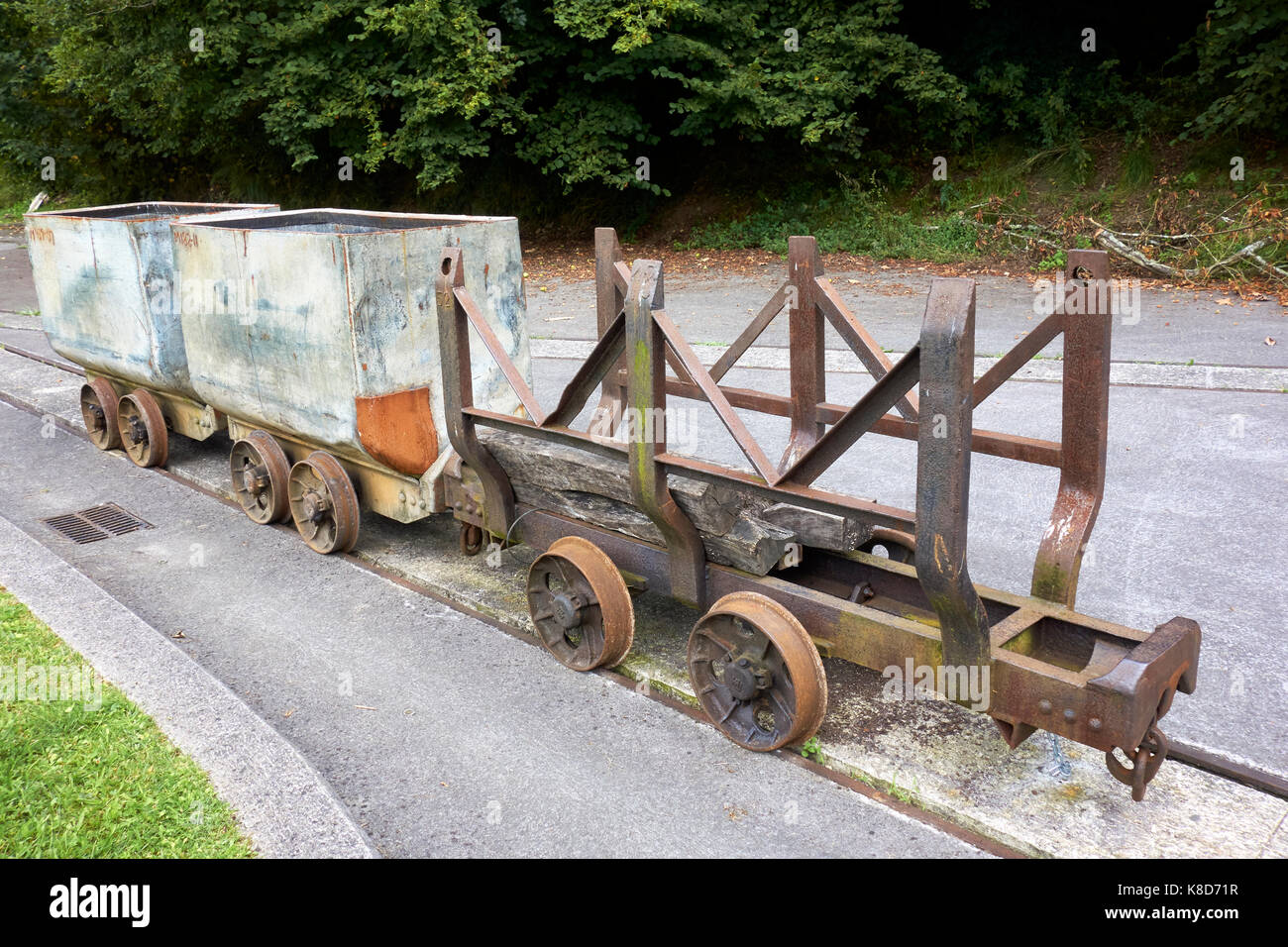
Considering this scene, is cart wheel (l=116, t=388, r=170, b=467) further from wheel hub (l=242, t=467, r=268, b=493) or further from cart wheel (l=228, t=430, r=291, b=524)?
wheel hub (l=242, t=467, r=268, b=493)

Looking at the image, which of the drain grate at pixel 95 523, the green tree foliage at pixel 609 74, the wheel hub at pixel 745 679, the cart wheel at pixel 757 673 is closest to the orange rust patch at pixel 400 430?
the cart wheel at pixel 757 673

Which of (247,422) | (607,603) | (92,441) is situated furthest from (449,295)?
(92,441)

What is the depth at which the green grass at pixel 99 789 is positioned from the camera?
329cm

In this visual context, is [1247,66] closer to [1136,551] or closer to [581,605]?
[1136,551]

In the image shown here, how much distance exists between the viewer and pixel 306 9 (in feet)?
57.6

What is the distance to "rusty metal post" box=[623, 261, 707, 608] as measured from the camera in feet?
12.7

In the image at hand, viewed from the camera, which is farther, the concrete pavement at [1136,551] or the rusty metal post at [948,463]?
the concrete pavement at [1136,551]

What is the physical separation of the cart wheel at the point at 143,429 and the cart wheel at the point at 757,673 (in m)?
5.24

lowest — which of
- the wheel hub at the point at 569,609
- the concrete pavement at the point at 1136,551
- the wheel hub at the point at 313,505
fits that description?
the concrete pavement at the point at 1136,551

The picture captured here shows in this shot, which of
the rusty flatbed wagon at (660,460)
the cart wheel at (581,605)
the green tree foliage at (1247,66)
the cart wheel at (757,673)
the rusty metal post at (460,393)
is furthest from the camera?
the green tree foliage at (1247,66)

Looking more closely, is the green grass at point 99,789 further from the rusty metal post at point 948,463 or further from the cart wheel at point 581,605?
the rusty metal post at point 948,463

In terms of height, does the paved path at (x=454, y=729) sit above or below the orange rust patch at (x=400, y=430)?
below

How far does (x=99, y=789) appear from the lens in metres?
3.59

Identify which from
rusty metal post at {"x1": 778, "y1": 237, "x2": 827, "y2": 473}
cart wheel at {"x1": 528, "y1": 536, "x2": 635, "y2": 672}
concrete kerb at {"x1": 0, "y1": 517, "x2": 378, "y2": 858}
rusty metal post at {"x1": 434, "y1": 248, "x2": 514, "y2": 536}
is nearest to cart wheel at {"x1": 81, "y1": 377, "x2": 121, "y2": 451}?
concrete kerb at {"x1": 0, "y1": 517, "x2": 378, "y2": 858}
